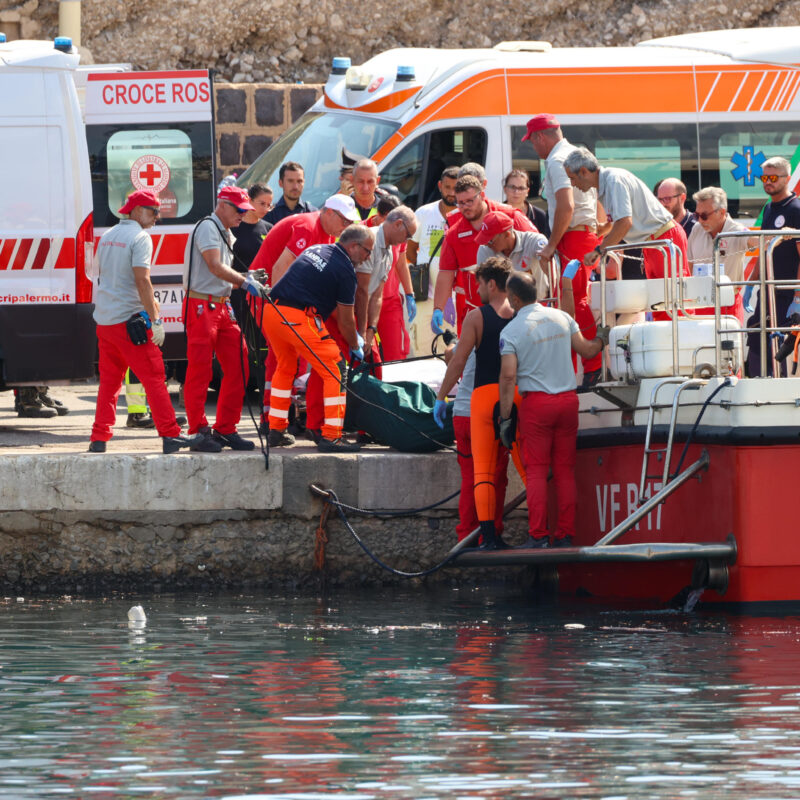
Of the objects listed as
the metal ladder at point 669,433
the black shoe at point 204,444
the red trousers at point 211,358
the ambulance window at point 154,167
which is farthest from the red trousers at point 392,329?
the ambulance window at point 154,167

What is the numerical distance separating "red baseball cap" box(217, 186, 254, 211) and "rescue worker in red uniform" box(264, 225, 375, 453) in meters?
0.49

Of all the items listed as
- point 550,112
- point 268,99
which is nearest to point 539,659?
point 550,112

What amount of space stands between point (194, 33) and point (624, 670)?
15592 millimetres

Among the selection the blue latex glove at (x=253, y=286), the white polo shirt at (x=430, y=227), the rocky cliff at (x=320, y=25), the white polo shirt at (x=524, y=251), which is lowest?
the blue latex glove at (x=253, y=286)

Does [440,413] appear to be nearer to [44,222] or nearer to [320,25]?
[44,222]

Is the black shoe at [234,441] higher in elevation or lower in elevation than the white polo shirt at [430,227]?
lower

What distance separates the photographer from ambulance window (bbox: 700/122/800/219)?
14.3 meters

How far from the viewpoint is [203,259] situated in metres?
11.0

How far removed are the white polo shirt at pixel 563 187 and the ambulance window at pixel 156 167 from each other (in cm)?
402

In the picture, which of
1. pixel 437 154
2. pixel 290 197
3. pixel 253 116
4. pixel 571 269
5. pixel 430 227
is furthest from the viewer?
pixel 253 116

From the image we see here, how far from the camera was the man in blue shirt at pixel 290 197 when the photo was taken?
12633 millimetres

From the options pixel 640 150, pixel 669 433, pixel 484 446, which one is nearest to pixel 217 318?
pixel 484 446

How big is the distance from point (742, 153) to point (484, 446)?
5.31 metres

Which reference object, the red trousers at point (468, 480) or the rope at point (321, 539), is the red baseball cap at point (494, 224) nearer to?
the red trousers at point (468, 480)
